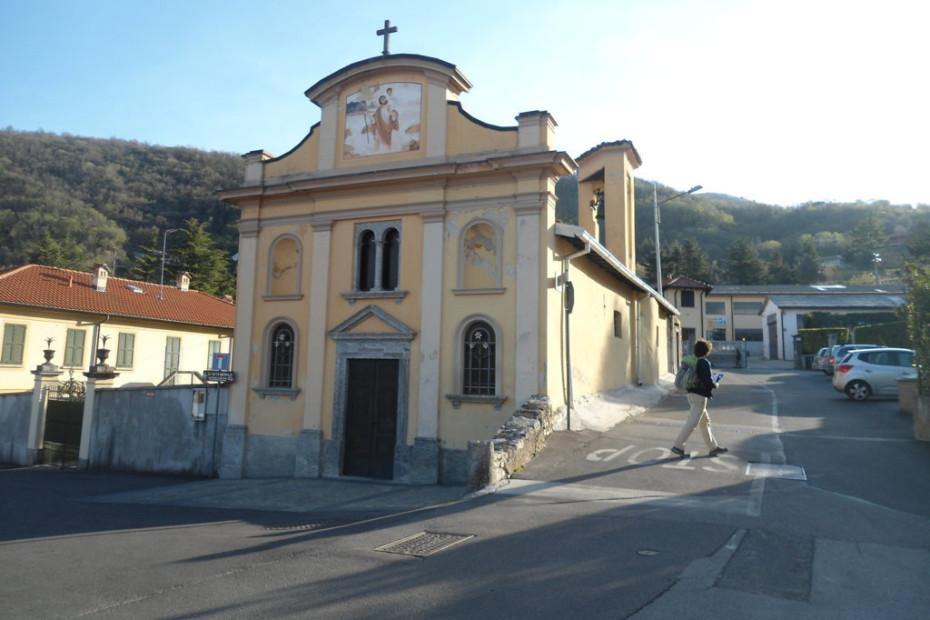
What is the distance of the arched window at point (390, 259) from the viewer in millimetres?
13625

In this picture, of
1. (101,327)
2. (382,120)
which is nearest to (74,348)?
(101,327)

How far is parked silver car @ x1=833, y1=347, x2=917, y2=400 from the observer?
17.0 m

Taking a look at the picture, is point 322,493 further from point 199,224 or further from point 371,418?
point 199,224

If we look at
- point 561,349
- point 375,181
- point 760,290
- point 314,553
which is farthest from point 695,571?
point 760,290

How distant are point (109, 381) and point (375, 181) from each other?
10.4 metres

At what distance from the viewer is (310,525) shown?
843 cm

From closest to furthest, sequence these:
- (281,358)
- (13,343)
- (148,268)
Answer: (281,358) < (13,343) < (148,268)

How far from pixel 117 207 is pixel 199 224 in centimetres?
1896

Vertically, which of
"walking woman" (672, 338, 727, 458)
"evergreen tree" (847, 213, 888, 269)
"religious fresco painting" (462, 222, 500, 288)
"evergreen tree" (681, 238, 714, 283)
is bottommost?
"walking woman" (672, 338, 727, 458)

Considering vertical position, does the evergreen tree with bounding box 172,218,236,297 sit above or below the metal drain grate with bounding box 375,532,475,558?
above

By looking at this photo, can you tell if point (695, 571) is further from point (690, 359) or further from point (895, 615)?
point (690, 359)

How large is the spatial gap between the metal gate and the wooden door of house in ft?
31.5

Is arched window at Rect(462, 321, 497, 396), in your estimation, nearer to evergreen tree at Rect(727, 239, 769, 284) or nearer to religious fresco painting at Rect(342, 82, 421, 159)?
religious fresco painting at Rect(342, 82, 421, 159)

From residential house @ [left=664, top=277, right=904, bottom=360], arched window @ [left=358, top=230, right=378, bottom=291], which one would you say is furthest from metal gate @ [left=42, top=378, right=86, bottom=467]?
residential house @ [left=664, top=277, right=904, bottom=360]
